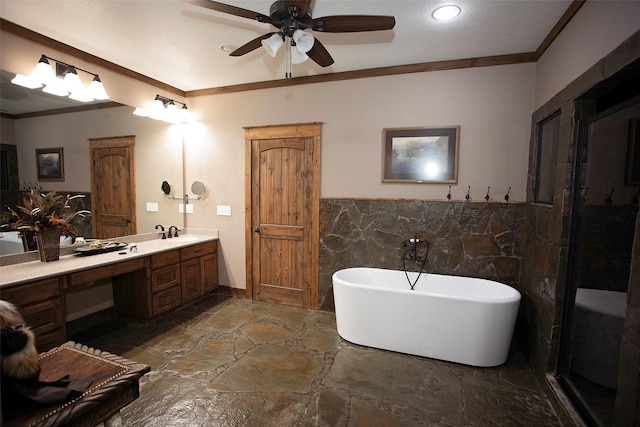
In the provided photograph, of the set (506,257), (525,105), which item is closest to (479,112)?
(525,105)

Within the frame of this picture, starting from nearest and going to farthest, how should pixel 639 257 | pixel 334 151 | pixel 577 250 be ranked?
pixel 639 257 → pixel 577 250 → pixel 334 151

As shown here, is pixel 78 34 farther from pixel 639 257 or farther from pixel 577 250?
pixel 577 250

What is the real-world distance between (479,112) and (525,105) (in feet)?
1.38

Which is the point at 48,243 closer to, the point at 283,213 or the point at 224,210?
the point at 224,210

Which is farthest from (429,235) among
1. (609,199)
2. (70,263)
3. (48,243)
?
(48,243)

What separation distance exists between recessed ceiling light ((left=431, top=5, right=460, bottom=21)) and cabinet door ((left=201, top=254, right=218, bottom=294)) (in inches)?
144

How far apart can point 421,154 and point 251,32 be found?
82.8 inches

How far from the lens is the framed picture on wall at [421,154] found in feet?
10.6

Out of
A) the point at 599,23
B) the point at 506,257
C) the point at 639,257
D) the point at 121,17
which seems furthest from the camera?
the point at 506,257

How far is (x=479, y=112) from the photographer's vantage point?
3129 mm

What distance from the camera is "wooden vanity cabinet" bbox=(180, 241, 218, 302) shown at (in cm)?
368

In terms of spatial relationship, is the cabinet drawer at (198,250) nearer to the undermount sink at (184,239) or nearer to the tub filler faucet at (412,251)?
the undermount sink at (184,239)

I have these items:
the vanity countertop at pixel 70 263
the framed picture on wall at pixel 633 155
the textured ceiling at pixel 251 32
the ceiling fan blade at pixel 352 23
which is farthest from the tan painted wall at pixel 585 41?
the vanity countertop at pixel 70 263

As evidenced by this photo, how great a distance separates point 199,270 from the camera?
12.8 ft
